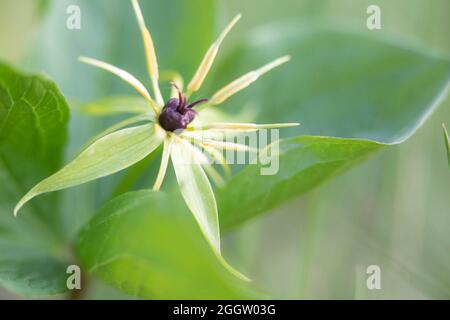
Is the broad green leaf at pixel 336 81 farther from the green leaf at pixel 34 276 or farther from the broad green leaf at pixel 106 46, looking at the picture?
the green leaf at pixel 34 276

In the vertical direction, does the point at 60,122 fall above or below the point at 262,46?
below

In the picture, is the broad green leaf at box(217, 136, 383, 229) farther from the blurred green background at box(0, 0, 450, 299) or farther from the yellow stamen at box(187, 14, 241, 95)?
the blurred green background at box(0, 0, 450, 299)

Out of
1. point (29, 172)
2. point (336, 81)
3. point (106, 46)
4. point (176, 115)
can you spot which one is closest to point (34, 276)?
point (29, 172)

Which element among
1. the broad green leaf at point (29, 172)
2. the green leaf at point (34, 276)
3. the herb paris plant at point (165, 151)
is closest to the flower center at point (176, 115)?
the herb paris plant at point (165, 151)

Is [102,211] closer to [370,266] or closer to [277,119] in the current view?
[277,119]
